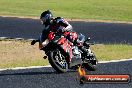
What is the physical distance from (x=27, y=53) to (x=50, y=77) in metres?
5.92

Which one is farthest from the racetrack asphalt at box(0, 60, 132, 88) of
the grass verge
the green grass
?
the green grass

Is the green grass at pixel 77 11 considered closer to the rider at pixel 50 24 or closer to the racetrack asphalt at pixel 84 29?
the racetrack asphalt at pixel 84 29

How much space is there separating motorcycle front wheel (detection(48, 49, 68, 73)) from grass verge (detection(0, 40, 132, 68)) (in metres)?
2.21

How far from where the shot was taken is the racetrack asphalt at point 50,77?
36.1 ft

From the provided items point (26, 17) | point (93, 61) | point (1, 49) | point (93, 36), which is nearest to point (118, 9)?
point (26, 17)

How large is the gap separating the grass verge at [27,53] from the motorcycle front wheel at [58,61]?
7.25 feet

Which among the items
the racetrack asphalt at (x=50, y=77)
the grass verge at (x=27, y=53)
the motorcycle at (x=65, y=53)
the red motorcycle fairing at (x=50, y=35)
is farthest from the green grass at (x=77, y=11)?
the red motorcycle fairing at (x=50, y=35)

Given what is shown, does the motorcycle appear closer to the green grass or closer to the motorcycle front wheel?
the motorcycle front wheel

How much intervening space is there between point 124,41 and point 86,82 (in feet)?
41.8

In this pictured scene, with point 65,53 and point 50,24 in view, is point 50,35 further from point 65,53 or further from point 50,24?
point 65,53

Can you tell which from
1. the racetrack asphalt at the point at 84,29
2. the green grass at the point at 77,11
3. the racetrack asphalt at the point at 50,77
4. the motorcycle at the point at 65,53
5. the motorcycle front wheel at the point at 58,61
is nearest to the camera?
the racetrack asphalt at the point at 50,77

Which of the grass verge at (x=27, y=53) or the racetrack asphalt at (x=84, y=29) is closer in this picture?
the grass verge at (x=27, y=53)

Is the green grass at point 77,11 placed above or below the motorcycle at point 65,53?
below

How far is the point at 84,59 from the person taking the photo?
13031mm
